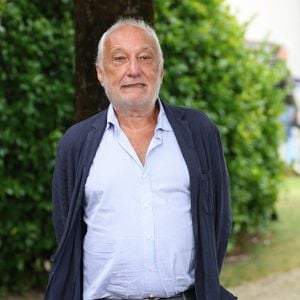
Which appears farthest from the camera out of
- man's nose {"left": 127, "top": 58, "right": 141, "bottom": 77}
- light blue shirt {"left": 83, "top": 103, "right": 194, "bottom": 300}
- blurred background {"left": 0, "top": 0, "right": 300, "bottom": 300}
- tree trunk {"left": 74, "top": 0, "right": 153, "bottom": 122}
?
blurred background {"left": 0, "top": 0, "right": 300, "bottom": 300}

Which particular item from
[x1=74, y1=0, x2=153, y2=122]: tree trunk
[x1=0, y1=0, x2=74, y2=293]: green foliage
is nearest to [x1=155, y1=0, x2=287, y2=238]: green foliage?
[x1=0, y1=0, x2=74, y2=293]: green foliage

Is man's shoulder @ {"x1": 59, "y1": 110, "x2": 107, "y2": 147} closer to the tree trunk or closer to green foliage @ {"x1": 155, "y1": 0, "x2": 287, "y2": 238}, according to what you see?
the tree trunk

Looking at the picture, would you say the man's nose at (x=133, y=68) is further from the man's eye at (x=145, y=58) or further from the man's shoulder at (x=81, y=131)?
the man's shoulder at (x=81, y=131)

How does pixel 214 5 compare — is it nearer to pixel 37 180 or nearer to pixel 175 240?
pixel 37 180

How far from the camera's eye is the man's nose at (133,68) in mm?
3285

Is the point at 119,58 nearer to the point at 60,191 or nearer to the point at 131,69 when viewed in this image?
the point at 131,69

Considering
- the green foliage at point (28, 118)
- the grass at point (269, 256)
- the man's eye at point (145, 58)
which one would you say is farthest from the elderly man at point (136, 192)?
the grass at point (269, 256)

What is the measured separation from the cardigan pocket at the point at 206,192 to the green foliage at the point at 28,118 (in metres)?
3.24

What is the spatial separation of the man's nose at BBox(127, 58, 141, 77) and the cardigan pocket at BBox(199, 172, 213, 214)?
508 mm

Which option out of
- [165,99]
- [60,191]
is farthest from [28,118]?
[60,191]

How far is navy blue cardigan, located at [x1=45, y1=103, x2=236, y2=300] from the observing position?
3.23 m

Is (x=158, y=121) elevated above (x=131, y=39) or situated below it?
below

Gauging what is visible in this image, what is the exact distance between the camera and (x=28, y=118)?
6.34 meters

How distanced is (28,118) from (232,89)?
2.60 metres
